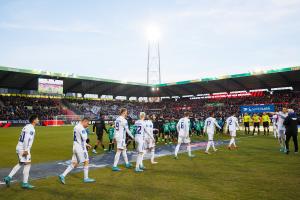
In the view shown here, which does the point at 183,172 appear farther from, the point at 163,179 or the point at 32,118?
Result: the point at 32,118

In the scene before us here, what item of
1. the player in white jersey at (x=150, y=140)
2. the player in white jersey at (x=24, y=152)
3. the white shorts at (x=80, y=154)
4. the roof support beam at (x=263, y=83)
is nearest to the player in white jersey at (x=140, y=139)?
the player in white jersey at (x=150, y=140)

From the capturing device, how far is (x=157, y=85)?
69375 mm

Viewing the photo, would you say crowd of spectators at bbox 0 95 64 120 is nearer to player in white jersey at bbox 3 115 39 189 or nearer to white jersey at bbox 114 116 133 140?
white jersey at bbox 114 116 133 140

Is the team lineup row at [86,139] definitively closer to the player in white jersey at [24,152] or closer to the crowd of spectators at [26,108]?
the player in white jersey at [24,152]

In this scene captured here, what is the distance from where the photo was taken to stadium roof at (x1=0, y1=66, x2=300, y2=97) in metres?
48.4

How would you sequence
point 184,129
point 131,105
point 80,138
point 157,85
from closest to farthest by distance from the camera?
point 80,138
point 184,129
point 157,85
point 131,105

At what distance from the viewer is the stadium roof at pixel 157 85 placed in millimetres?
48375

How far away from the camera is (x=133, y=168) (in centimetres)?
1089

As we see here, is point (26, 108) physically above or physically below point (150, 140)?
above

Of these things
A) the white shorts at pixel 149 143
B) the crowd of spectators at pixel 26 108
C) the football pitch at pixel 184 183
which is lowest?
the football pitch at pixel 184 183

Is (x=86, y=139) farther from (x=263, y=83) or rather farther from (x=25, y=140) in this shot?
(x=263, y=83)

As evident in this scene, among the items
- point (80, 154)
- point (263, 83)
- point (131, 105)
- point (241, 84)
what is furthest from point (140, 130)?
point (131, 105)

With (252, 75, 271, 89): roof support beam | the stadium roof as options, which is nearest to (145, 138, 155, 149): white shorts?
the stadium roof

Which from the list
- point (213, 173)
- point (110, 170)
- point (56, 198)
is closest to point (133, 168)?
point (110, 170)
